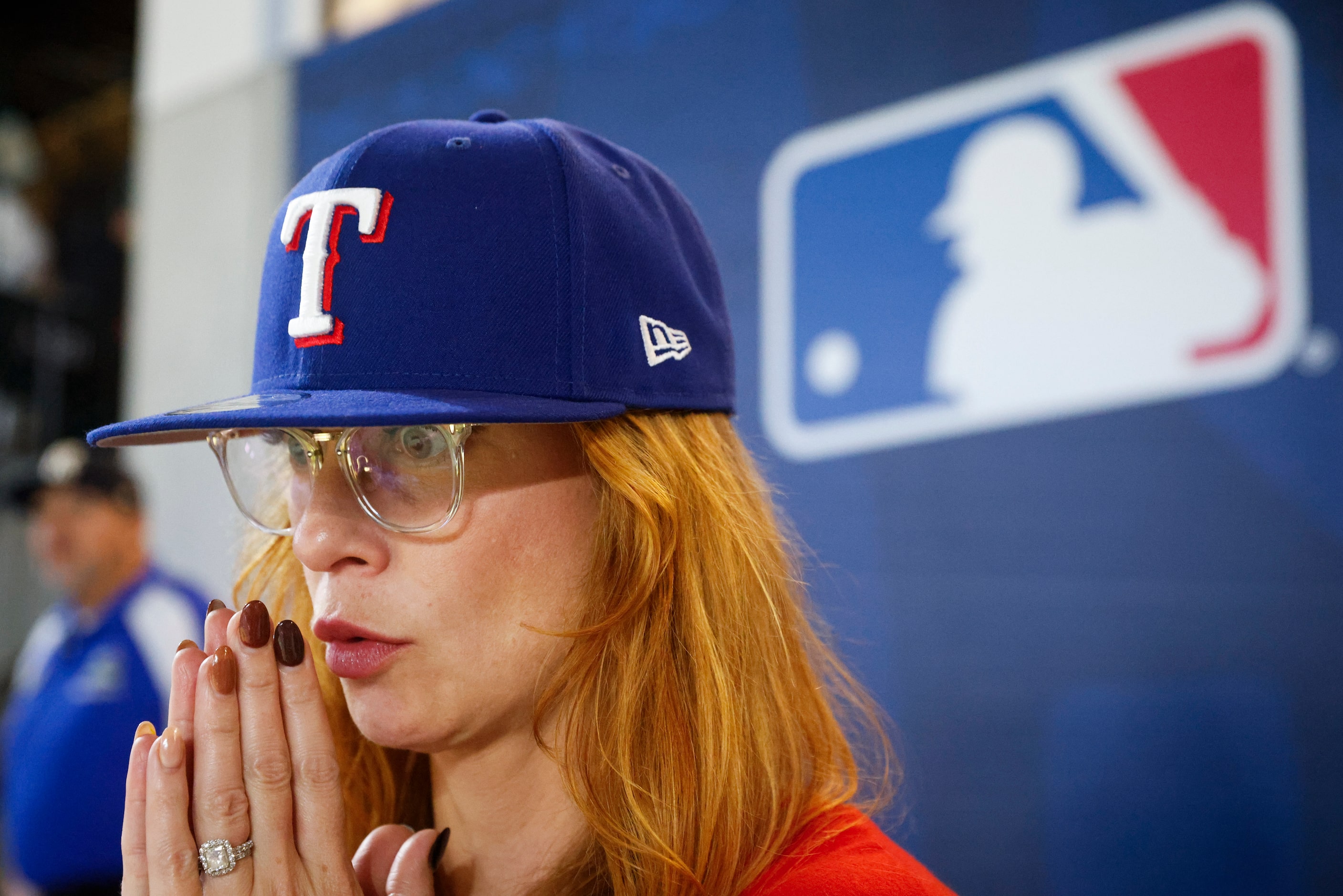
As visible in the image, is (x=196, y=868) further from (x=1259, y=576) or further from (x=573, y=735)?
(x=1259, y=576)

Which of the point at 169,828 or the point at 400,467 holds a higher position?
the point at 400,467

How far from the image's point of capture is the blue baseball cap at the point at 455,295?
87 centimetres

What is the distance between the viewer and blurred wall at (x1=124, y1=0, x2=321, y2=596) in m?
3.49

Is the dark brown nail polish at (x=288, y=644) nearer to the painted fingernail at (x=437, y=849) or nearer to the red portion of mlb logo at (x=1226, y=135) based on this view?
the painted fingernail at (x=437, y=849)

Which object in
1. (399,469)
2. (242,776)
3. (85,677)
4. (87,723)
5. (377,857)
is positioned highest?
(399,469)

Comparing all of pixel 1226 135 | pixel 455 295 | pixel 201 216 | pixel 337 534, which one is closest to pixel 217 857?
pixel 337 534

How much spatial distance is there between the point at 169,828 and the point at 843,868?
557mm

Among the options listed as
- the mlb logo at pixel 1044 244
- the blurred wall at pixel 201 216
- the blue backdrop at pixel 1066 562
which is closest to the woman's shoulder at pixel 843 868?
the blue backdrop at pixel 1066 562

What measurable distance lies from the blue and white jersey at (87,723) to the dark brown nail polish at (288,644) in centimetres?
195

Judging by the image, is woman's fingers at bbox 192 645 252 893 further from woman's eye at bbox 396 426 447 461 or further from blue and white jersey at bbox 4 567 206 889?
blue and white jersey at bbox 4 567 206 889

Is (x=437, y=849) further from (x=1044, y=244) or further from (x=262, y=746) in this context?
(x=1044, y=244)

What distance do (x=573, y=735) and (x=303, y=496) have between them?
0.32 metres

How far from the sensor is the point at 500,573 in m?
0.92

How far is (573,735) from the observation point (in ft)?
3.18
